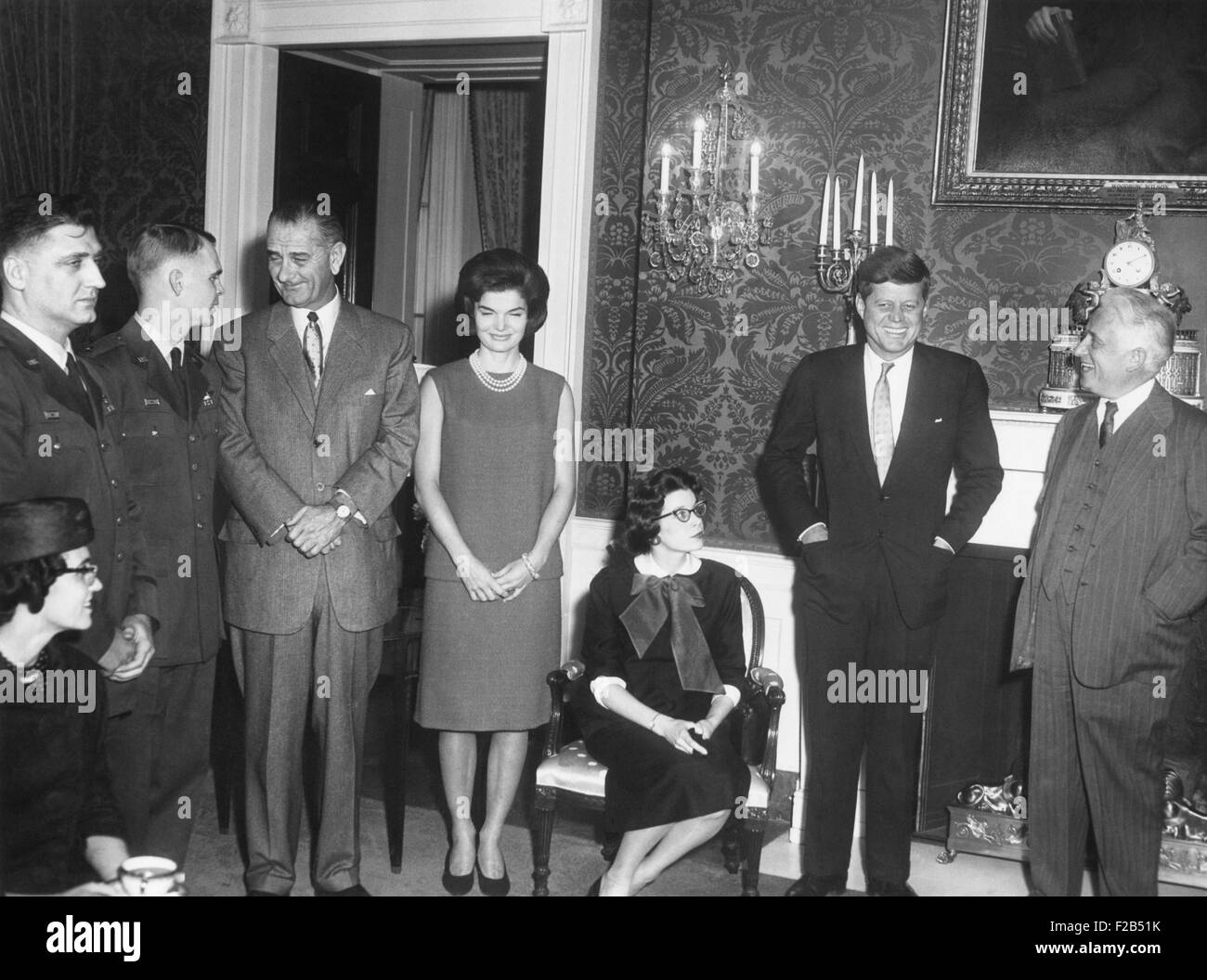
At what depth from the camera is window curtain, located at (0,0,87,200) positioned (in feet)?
17.4

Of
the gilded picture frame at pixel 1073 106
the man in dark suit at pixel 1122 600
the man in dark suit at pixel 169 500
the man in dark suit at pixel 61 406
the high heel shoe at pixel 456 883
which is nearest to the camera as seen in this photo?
the man in dark suit at pixel 61 406

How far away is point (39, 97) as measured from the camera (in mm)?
5352

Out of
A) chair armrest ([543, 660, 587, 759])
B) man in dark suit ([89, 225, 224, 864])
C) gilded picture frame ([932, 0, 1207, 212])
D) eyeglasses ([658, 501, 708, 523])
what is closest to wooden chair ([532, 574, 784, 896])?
chair armrest ([543, 660, 587, 759])

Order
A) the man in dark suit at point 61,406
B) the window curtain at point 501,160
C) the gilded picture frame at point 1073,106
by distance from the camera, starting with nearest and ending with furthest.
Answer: the man in dark suit at point 61,406 → the gilded picture frame at point 1073,106 → the window curtain at point 501,160

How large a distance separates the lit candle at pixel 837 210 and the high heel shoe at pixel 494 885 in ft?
7.36

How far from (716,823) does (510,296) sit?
1.49m

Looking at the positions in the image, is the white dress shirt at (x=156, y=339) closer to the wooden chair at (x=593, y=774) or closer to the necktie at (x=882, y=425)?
the wooden chair at (x=593, y=774)

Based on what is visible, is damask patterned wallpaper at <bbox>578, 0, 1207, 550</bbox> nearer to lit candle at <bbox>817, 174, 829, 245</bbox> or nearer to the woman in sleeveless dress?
lit candle at <bbox>817, 174, 829, 245</bbox>

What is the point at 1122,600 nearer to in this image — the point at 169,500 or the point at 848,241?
the point at 848,241

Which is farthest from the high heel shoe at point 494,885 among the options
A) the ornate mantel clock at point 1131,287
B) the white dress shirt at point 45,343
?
the ornate mantel clock at point 1131,287

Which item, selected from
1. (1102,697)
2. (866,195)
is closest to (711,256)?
(866,195)

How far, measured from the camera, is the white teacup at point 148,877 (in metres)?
2.05

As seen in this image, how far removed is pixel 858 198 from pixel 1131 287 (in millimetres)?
883

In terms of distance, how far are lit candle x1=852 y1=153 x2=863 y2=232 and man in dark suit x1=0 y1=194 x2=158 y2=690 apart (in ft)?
7.78
